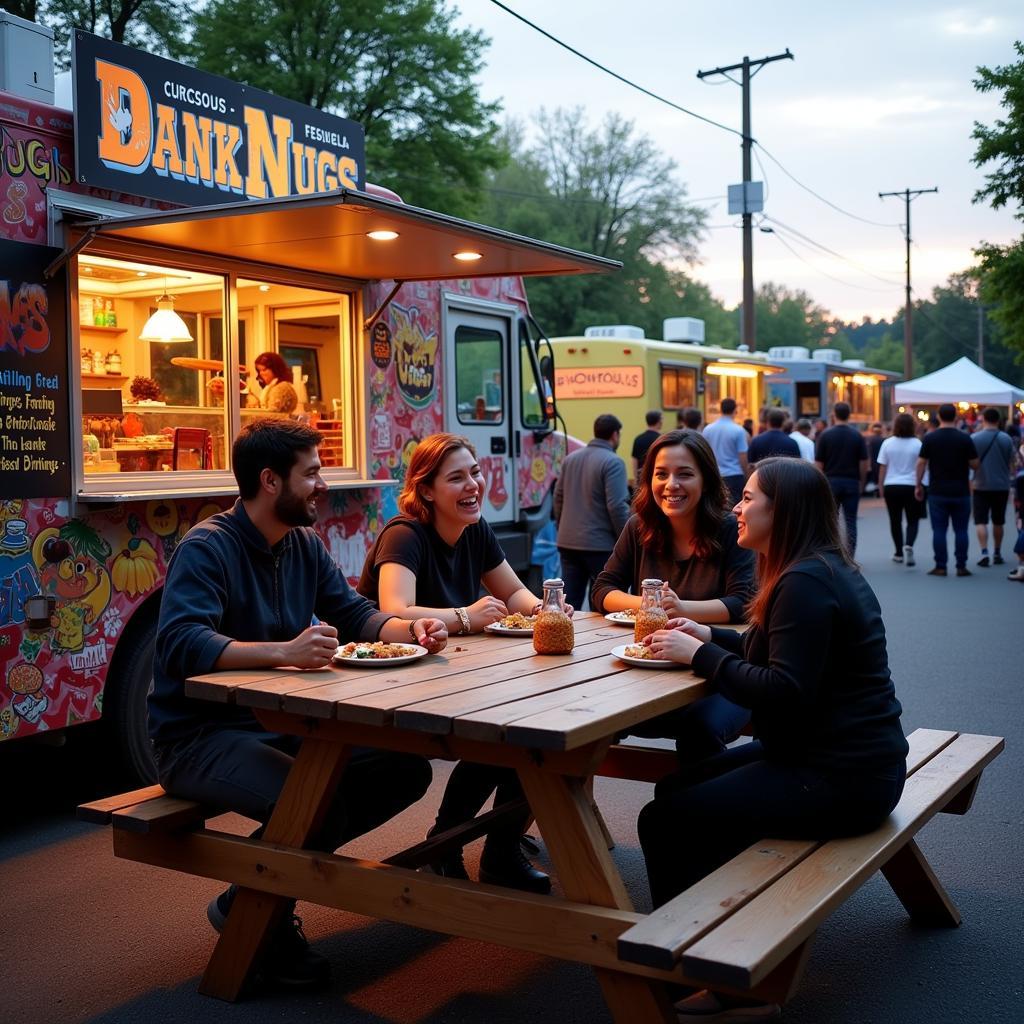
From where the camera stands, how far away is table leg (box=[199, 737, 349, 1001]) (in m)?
→ 3.56

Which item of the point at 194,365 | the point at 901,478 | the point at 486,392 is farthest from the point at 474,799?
the point at 901,478

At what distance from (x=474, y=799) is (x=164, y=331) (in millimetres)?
3653

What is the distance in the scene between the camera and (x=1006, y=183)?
2042 centimetres

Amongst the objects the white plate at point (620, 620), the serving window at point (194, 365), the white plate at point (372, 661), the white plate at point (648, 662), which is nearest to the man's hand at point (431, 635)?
the white plate at point (372, 661)

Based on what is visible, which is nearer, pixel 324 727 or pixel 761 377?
pixel 324 727

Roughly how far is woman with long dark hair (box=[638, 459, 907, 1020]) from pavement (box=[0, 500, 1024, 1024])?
57cm

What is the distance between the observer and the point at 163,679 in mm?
3824

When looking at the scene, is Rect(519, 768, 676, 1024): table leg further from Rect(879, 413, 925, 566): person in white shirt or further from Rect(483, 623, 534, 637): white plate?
Rect(879, 413, 925, 566): person in white shirt

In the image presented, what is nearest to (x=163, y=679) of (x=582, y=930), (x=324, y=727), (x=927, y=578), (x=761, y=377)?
(x=324, y=727)

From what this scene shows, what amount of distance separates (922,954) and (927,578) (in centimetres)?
1100

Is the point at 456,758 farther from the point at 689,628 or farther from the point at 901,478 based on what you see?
the point at 901,478

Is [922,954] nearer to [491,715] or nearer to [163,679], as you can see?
[491,715]

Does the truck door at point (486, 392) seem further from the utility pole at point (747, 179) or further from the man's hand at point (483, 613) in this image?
the utility pole at point (747, 179)

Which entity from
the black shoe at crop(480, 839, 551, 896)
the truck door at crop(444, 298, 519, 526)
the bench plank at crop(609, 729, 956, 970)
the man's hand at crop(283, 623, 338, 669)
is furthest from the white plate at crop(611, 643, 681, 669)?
the truck door at crop(444, 298, 519, 526)
